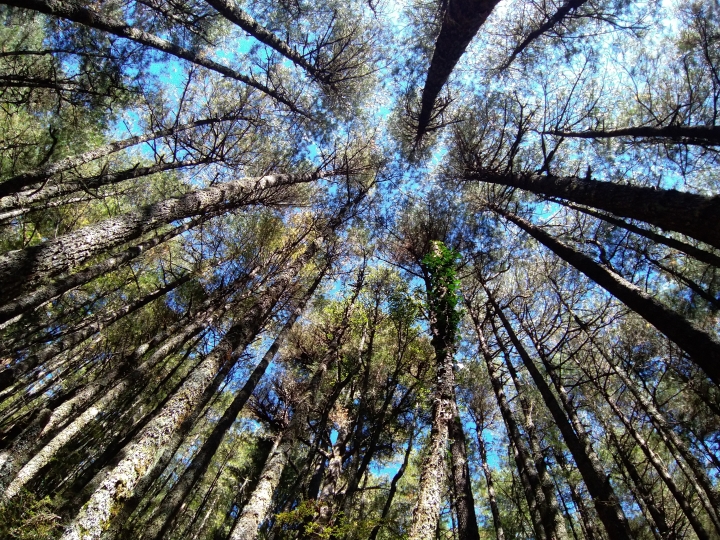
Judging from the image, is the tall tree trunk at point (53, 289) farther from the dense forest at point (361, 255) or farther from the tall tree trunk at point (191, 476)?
the tall tree trunk at point (191, 476)

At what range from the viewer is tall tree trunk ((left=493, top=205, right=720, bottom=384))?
4.02m

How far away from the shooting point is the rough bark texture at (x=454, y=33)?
692cm

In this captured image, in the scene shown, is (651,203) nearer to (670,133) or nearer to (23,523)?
(670,133)

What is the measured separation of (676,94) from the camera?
8.70 metres

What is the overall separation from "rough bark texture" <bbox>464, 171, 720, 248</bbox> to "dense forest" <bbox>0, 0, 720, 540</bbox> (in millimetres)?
40

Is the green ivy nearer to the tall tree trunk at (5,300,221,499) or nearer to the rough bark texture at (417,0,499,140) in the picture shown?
the rough bark texture at (417,0,499,140)

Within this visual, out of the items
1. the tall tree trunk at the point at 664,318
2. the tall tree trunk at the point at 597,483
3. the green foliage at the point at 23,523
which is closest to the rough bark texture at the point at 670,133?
the tall tree trunk at the point at 664,318

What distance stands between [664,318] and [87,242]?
7.45 metres

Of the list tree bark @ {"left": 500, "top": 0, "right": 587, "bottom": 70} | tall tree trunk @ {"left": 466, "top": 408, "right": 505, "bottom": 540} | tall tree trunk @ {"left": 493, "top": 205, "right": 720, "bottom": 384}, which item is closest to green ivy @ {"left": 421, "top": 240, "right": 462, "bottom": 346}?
tall tree trunk @ {"left": 493, "top": 205, "right": 720, "bottom": 384}

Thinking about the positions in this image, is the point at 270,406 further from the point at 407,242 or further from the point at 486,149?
the point at 486,149

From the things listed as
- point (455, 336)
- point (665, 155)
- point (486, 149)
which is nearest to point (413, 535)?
point (455, 336)

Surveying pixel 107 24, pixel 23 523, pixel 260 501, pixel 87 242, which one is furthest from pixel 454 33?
pixel 23 523

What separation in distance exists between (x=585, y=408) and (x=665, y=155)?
26.4 ft

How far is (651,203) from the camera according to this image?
15.4 ft
